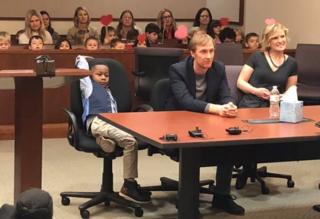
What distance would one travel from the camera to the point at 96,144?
150 inches

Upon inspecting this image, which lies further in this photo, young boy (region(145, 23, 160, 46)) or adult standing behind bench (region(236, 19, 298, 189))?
young boy (region(145, 23, 160, 46))

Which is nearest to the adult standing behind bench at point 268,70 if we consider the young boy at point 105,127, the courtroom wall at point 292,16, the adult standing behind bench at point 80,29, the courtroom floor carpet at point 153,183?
the courtroom floor carpet at point 153,183

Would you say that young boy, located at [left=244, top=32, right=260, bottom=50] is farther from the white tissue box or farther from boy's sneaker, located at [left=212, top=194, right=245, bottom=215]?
the white tissue box

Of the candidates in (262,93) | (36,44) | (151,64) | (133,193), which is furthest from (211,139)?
(36,44)

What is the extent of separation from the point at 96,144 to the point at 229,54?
2.39 meters

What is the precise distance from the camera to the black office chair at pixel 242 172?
4453mm

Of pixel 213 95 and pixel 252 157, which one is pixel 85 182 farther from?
pixel 252 157

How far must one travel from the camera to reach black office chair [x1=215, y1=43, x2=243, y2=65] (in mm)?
5804

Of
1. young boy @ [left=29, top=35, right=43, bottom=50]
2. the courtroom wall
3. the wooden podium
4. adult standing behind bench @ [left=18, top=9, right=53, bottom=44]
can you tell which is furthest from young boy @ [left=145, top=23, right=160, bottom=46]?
the wooden podium

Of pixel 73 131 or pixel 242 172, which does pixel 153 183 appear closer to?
pixel 242 172

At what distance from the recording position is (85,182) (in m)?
4.65

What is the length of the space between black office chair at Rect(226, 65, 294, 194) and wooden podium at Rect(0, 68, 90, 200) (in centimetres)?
161

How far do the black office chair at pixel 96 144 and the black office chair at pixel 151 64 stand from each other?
5.45 feet

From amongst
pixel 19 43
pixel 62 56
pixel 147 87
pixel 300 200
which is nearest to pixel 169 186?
pixel 300 200
